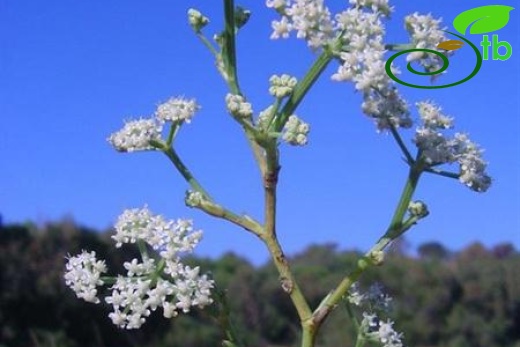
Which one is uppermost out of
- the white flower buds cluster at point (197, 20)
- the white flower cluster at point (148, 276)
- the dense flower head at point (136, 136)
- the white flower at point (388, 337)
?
the white flower buds cluster at point (197, 20)

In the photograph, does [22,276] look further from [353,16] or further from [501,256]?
[353,16]

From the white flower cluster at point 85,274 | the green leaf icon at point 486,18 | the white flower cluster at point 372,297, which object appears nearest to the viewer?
the white flower cluster at point 85,274

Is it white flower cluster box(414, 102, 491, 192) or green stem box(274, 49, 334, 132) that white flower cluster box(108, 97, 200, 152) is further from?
white flower cluster box(414, 102, 491, 192)

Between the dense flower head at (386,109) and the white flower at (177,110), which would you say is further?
the white flower at (177,110)

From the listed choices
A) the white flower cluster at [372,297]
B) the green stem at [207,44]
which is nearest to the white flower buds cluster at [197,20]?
the green stem at [207,44]

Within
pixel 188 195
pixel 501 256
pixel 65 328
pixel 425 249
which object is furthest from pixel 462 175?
pixel 425 249

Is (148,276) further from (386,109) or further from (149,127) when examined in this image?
(386,109)

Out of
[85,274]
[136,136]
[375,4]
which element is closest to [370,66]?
[375,4]

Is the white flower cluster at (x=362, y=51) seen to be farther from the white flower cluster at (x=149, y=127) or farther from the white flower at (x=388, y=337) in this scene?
the white flower at (x=388, y=337)
